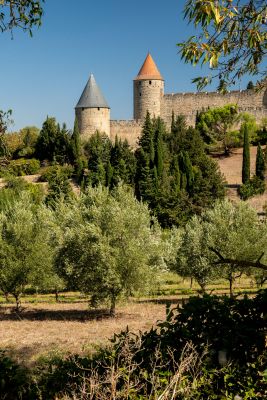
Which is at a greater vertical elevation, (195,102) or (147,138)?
(195,102)

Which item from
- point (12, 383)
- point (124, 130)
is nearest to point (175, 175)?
point (124, 130)

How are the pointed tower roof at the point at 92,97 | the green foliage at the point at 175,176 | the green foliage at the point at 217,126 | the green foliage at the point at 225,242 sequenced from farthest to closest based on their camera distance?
the pointed tower roof at the point at 92,97 < the green foliage at the point at 217,126 < the green foliage at the point at 175,176 < the green foliage at the point at 225,242

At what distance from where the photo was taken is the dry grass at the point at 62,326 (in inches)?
387

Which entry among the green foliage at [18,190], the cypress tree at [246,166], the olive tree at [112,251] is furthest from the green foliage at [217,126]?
the olive tree at [112,251]

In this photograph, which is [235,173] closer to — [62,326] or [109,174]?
[109,174]

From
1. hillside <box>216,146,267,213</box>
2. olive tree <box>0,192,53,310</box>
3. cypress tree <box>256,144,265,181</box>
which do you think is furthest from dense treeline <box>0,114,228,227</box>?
olive tree <box>0,192,53,310</box>

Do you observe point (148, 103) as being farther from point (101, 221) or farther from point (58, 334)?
point (58, 334)

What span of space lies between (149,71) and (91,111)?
11143 mm

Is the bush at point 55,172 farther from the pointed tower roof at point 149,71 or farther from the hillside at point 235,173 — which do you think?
the pointed tower roof at point 149,71

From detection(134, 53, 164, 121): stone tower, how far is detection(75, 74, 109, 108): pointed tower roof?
611cm

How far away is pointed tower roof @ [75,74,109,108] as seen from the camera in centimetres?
5928

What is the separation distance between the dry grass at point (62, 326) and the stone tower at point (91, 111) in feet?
130

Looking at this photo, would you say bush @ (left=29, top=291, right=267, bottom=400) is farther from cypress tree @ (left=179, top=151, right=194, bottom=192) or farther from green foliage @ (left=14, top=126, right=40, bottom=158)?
green foliage @ (left=14, top=126, right=40, bottom=158)

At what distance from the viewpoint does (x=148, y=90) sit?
63.6m
